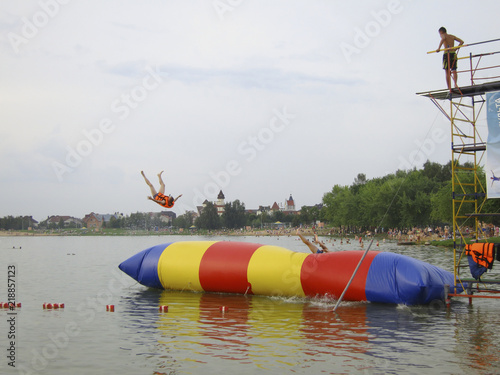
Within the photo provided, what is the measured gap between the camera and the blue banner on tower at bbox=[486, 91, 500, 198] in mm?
15328

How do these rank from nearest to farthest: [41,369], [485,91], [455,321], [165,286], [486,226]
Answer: [41,369] < [455,321] < [485,91] < [165,286] < [486,226]

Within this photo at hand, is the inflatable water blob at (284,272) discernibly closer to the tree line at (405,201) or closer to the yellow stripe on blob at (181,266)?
the yellow stripe on blob at (181,266)

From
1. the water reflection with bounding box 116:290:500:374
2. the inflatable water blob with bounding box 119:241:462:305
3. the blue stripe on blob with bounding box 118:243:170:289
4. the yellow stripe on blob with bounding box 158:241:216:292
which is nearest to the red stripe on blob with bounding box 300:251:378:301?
the inflatable water blob with bounding box 119:241:462:305

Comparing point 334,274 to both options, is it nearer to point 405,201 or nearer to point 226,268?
point 226,268

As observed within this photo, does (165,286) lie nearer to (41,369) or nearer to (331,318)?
(331,318)

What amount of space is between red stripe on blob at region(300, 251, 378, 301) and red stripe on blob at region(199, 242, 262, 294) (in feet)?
7.36

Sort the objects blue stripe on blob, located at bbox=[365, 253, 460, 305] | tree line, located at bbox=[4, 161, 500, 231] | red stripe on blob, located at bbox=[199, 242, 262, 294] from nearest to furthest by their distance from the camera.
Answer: blue stripe on blob, located at bbox=[365, 253, 460, 305] < red stripe on blob, located at bbox=[199, 242, 262, 294] < tree line, located at bbox=[4, 161, 500, 231]

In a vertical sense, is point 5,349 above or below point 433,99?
below

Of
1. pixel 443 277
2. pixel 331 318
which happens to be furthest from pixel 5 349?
pixel 443 277

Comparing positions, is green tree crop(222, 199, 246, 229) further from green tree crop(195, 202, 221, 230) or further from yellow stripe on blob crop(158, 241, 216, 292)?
yellow stripe on blob crop(158, 241, 216, 292)

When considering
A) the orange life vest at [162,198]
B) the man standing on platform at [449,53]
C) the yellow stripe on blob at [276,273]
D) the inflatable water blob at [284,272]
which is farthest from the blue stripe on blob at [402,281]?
the orange life vest at [162,198]

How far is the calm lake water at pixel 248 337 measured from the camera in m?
10.7

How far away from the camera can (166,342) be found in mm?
12586

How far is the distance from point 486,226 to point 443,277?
52.7 meters
